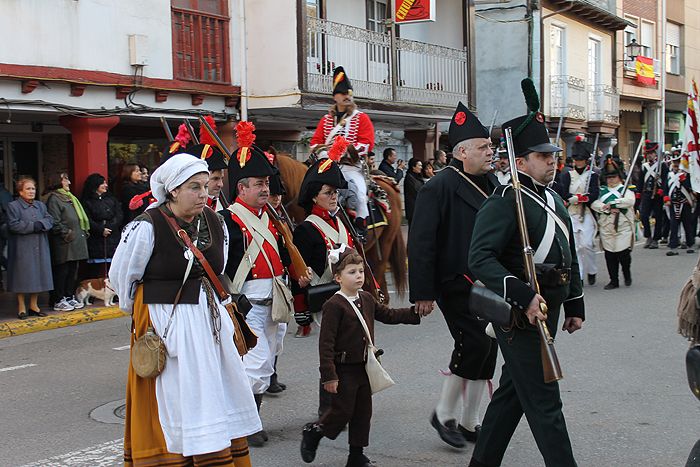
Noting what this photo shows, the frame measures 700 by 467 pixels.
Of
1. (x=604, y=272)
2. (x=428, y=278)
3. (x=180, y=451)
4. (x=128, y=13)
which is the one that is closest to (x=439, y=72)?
(x=604, y=272)

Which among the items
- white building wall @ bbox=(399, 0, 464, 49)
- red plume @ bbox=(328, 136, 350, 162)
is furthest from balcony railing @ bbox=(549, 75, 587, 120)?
red plume @ bbox=(328, 136, 350, 162)

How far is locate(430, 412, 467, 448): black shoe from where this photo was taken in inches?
220

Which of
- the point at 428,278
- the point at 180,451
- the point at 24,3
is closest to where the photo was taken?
the point at 180,451

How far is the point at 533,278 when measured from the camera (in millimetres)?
4305

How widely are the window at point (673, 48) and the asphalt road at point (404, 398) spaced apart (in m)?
27.4

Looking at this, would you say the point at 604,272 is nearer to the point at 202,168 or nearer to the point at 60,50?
the point at 60,50

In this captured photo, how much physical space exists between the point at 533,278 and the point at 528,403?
62cm

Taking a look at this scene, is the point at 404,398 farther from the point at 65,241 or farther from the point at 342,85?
the point at 65,241

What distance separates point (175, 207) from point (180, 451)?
1192 mm

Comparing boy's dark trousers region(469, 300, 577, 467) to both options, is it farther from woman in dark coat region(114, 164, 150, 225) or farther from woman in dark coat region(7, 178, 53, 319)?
woman in dark coat region(114, 164, 150, 225)

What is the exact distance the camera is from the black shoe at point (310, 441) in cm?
525

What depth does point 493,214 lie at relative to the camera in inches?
175

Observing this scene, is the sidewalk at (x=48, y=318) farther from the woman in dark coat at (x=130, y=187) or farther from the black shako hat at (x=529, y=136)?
the black shako hat at (x=529, y=136)

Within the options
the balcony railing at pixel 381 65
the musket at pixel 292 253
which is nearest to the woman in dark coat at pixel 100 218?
the balcony railing at pixel 381 65
